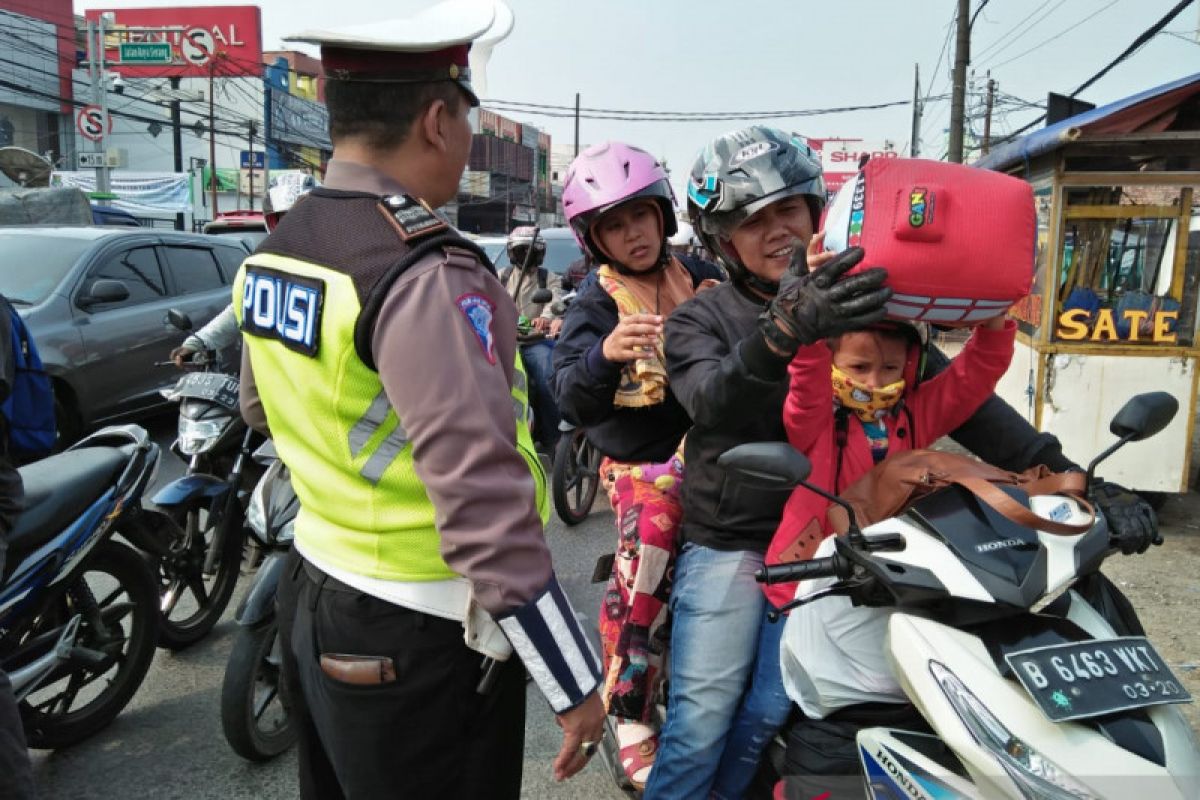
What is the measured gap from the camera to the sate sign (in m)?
5.48

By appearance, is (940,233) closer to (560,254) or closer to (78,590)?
(78,590)

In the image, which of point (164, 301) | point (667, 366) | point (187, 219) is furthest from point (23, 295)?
point (187, 219)

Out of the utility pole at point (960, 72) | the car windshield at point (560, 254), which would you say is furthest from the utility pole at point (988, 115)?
the car windshield at point (560, 254)

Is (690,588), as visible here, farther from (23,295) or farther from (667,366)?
(23,295)

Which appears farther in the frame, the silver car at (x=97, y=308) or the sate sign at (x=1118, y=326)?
the silver car at (x=97, y=308)

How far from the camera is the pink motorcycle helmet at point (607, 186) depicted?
274 centimetres

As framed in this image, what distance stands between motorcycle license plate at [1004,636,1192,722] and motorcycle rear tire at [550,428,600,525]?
Answer: 3990 millimetres

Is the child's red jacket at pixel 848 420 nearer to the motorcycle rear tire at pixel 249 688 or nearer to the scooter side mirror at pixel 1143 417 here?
the scooter side mirror at pixel 1143 417

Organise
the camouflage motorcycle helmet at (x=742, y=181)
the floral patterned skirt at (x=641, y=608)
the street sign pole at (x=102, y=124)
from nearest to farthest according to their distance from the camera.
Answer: the camouflage motorcycle helmet at (x=742, y=181)
the floral patterned skirt at (x=641, y=608)
the street sign pole at (x=102, y=124)

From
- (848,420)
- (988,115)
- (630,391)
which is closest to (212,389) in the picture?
(630,391)

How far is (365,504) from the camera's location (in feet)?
4.82

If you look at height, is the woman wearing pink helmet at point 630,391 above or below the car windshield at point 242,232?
below

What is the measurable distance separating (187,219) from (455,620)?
31.0 m

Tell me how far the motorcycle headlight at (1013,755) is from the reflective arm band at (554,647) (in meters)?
0.58
